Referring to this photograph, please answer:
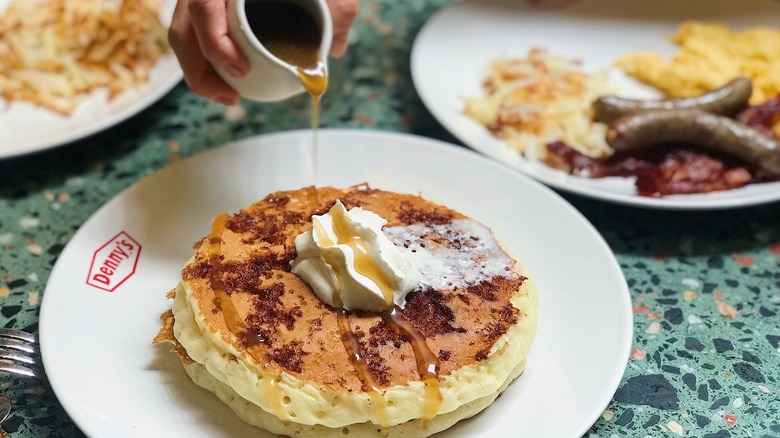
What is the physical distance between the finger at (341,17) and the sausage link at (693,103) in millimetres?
1326

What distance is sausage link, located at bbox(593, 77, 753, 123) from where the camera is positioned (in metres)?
3.37

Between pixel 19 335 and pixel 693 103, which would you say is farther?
pixel 693 103

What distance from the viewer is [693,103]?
338cm

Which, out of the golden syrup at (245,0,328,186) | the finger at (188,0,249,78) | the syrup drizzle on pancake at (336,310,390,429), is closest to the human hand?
the finger at (188,0,249,78)

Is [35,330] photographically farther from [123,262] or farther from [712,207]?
[712,207]

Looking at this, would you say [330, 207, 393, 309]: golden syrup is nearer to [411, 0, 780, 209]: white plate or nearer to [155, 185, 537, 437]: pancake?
[155, 185, 537, 437]: pancake

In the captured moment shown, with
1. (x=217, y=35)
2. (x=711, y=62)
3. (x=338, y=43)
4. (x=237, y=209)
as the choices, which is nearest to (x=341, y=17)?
(x=338, y=43)

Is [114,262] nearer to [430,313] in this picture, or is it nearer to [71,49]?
[430,313]

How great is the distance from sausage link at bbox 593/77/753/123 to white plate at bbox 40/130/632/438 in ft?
2.71

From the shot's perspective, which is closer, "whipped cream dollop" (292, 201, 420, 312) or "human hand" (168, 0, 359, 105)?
"whipped cream dollop" (292, 201, 420, 312)

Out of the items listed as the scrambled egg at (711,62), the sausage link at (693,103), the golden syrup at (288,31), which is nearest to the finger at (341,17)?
the golden syrup at (288,31)

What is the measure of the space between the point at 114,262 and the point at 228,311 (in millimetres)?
641

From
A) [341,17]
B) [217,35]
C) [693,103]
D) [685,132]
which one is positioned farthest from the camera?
[693,103]

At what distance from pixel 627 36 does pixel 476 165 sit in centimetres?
175
